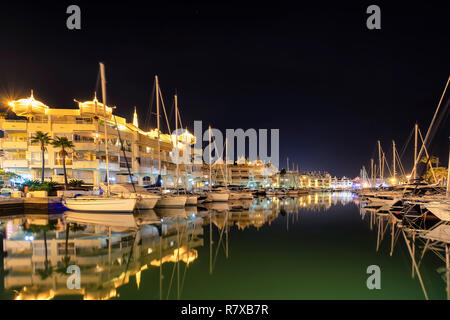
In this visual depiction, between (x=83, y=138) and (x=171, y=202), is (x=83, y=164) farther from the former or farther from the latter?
(x=171, y=202)

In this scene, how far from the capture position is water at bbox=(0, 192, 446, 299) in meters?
9.59

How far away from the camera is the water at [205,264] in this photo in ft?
31.5

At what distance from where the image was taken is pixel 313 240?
19094 mm

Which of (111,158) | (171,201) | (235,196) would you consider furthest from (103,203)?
(235,196)

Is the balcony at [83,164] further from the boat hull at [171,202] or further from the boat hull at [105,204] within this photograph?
the boat hull at [171,202]

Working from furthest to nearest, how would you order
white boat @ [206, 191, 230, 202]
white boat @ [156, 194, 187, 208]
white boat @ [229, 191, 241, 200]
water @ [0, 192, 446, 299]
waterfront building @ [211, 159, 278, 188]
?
waterfront building @ [211, 159, 278, 188], white boat @ [229, 191, 241, 200], white boat @ [206, 191, 230, 202], white boat @ [156, 194, 187, 208], water @ [0, 192, 446, 299]

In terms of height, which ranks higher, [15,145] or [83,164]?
[15,145]

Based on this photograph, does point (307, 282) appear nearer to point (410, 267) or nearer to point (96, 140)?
point (410, 267)

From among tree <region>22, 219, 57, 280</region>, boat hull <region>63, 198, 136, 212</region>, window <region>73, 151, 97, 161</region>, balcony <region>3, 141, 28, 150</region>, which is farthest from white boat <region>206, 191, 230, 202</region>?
balcony <region>3, 141, 28, 150</region>

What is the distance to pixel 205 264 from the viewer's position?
1302 cm

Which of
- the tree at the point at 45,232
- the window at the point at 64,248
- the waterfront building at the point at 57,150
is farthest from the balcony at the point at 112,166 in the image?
the window at the point at 64,248

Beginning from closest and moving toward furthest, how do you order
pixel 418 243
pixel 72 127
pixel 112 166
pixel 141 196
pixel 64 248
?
1. pixel 64 248
2. pixel 418 243
3. pixel 141 196
4. pixel 72 127
5. pixel 112 166

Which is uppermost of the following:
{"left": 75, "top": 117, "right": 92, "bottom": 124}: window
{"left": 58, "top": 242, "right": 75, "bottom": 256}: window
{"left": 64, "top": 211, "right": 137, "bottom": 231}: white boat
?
{"left": 75, "top": 117, "right": 92, "bottom": 124}: window

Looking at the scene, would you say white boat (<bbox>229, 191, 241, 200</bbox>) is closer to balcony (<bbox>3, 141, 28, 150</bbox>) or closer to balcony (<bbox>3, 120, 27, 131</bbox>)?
balcony (<bbox>3, 141, 28, 150</bbox>)
